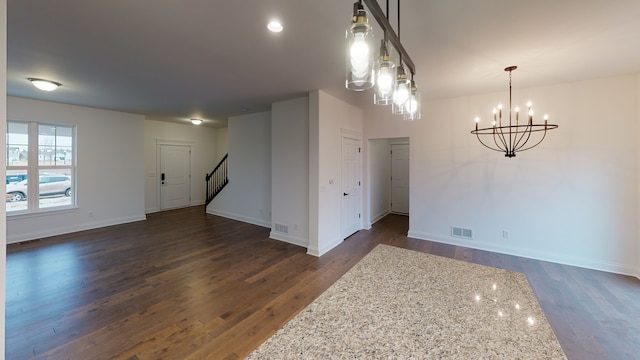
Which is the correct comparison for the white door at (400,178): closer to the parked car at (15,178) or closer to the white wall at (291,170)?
the white wall at (291,170)

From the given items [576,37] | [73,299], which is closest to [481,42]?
[576,37]

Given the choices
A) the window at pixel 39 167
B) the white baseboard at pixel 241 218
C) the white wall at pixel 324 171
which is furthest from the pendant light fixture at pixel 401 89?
the window at pixel 39 167

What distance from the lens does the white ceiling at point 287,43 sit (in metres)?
1.96

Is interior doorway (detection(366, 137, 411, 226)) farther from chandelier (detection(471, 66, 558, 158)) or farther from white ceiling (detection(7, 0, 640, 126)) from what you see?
white ceiling (detection(7, 0, 640, 126))

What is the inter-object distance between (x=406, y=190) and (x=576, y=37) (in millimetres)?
5279

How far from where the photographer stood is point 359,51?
118 cm

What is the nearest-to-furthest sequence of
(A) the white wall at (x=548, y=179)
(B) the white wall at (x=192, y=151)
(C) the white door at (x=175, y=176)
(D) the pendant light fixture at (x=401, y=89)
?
(D) the pendant light fixture at (x=401, y=89), (A) the white wall at (x=548, y=179), (B) the white wall at (x=192, y=151), (C) the white door at (x=175, y=176)

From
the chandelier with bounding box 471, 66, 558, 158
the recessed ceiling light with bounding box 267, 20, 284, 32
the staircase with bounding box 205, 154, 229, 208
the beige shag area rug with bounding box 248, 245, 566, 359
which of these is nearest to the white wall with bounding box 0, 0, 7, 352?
the beige shag area rug with bounding box 248, 245, 566, 359

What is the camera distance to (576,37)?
→ 237 centimetres

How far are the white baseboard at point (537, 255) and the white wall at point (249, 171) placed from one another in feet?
11.1

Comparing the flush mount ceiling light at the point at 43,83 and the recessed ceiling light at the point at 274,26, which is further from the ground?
the flush mount ceiling light at the point at 43,83

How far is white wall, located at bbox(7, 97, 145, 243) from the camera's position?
192 inches

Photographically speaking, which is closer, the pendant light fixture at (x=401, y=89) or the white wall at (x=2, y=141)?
the white wall at (x=2, y=141)

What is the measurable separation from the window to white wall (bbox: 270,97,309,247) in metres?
4.45
